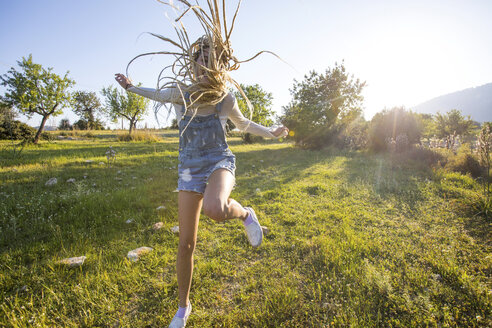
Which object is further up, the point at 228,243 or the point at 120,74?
the point at 120,74

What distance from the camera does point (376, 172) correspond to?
27.4ft

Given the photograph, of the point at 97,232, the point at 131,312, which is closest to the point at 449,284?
the point at 131,312

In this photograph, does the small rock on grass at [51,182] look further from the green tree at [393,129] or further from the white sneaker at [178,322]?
the green tree at [393,129]

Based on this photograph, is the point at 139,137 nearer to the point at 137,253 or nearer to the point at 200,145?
the point at 137,253

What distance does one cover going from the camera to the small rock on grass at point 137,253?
3039 millimetres

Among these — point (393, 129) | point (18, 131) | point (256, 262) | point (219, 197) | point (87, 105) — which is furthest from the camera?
point (87, 105)

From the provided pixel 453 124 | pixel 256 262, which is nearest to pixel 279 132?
pixel 256 262

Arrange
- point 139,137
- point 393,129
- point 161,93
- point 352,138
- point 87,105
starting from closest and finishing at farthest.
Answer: point 161,93 → point 393,129 → point 352,138 → point 139,137 → point 87,105

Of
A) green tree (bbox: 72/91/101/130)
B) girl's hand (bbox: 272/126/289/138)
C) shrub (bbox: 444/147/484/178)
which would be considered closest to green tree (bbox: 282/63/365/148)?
shrub (bbox: 444/147/484/178)

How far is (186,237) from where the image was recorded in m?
2.09

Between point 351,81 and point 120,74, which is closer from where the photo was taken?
point 120,74

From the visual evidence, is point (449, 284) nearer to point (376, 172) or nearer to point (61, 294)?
point (61, 294)

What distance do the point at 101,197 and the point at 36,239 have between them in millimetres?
1518

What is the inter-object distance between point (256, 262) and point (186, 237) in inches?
57.8
